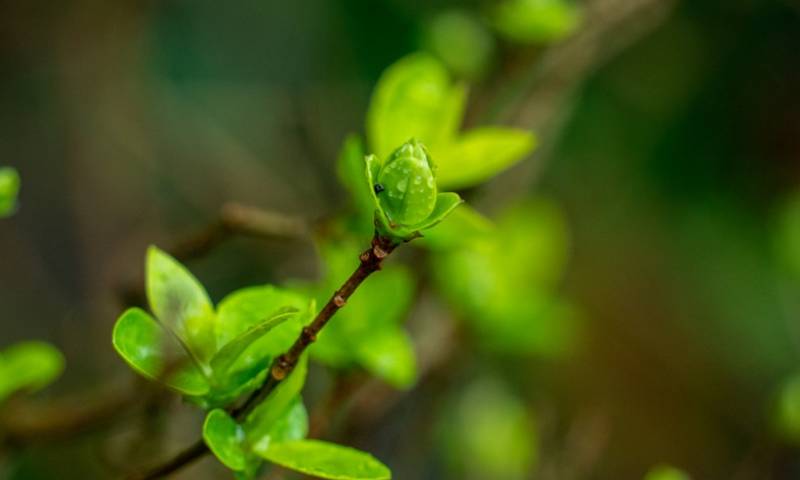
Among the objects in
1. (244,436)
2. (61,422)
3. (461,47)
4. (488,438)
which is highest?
(461,47)

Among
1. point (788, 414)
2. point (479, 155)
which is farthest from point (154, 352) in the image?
point (788, 414)

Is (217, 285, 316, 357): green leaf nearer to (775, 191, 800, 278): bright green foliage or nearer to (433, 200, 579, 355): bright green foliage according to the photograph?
(433, 200, 579, 355): bright green foliage

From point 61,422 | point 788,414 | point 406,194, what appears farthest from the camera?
point 788,414

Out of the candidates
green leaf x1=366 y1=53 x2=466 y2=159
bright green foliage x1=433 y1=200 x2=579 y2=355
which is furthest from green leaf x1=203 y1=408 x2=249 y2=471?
bright green foliage x1=433 y1=200 x2=579 y2=355

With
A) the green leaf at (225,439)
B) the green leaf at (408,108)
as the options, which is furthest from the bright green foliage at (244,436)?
the green leaf at (408,108)

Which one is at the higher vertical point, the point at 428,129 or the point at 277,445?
the point at 428,129

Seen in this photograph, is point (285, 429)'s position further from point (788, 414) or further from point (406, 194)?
point (788, 414)
